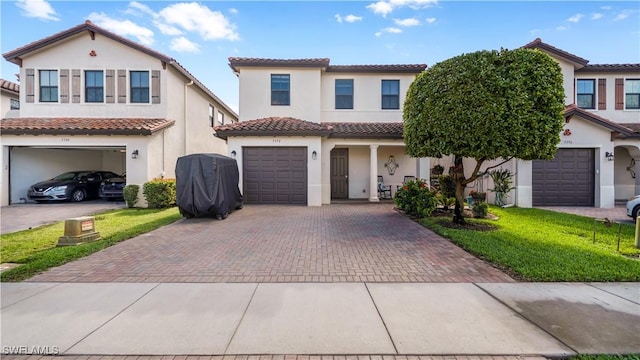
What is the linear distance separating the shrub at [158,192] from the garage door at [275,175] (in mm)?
3354

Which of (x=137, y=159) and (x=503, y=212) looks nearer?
(x=503, y=212)

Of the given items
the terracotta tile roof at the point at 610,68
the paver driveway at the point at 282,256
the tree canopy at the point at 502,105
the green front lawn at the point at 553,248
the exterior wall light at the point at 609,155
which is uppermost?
the terracotta tile roof at the point at 610,68

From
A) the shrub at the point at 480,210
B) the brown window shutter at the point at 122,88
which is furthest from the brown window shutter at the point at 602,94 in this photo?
the brown window shutter at the point at 122,88

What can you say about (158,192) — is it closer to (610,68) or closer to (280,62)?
(280,62)

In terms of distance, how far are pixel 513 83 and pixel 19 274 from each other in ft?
36.9

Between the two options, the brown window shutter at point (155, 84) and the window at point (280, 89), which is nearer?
the brown window shutter at point (155, 84)

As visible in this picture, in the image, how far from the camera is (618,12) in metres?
9.45

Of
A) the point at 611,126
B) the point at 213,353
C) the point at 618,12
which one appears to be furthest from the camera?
the point at 611,126

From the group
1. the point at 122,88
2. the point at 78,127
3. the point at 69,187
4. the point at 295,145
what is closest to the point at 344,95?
the point at 295,145

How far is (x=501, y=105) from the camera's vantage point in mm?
7332

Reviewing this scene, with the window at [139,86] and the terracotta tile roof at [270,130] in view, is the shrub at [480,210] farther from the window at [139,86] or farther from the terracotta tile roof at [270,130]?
the window at [139,86]

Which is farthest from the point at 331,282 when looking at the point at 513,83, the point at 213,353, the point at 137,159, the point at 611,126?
the point at 611,126

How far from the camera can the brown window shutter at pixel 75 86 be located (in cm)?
1447

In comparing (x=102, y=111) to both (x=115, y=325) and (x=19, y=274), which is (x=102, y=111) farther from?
(x=115, y=325)
